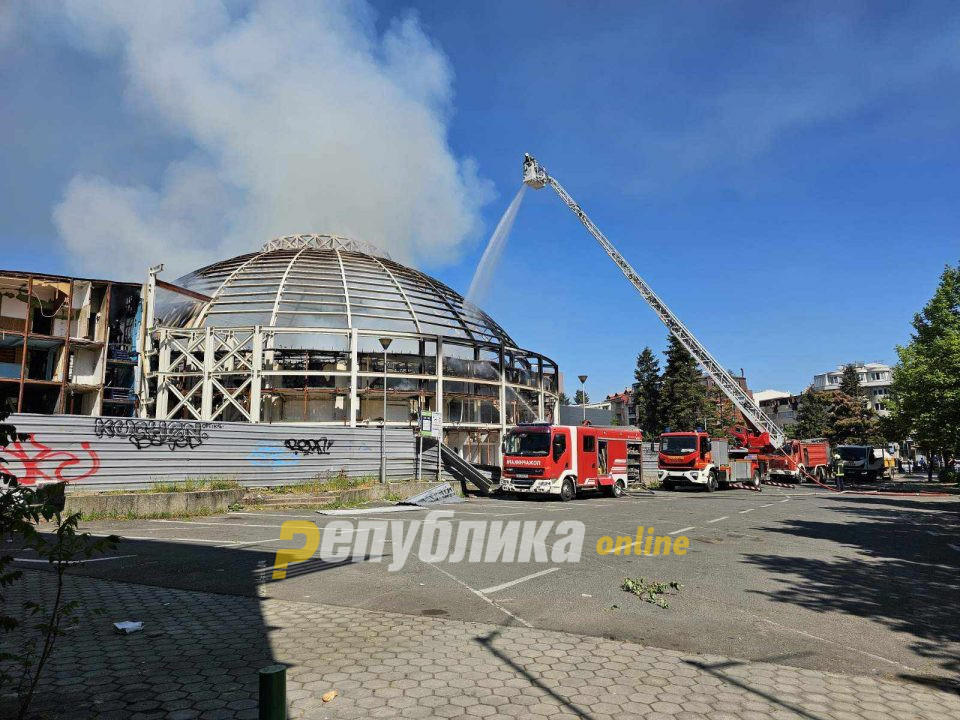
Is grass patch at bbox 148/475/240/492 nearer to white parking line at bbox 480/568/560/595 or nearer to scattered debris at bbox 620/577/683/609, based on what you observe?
white parking line at bbox 480/568/560/595

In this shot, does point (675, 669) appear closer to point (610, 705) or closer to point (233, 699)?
point (610, 705)

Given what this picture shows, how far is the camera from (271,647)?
579 cm

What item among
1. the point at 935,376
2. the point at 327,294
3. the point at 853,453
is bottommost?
the point at 853,453

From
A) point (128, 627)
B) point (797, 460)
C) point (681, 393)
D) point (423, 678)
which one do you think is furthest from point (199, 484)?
point (681, 393)

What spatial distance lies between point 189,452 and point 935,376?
2839cm

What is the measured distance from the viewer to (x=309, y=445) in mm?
22047

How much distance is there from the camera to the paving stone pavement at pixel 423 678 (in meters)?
4.46

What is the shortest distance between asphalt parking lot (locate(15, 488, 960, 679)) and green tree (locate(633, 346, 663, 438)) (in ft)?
185

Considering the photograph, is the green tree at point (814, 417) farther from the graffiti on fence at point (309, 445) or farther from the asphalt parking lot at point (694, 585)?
the graffiti on fence at point (309, 445)

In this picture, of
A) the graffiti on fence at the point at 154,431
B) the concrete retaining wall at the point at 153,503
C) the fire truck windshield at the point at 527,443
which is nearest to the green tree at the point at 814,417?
the fire truck windshield at the point at 527,443

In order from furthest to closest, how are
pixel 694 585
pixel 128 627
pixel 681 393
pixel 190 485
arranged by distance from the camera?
pixel 681 393 → pixel 190 485 → pixel 694 585 → pixel 128 627

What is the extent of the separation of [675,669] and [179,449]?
675 inches

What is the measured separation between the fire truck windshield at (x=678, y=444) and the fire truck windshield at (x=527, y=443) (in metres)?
10.5

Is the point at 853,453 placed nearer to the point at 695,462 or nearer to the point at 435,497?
the point at 695,462
